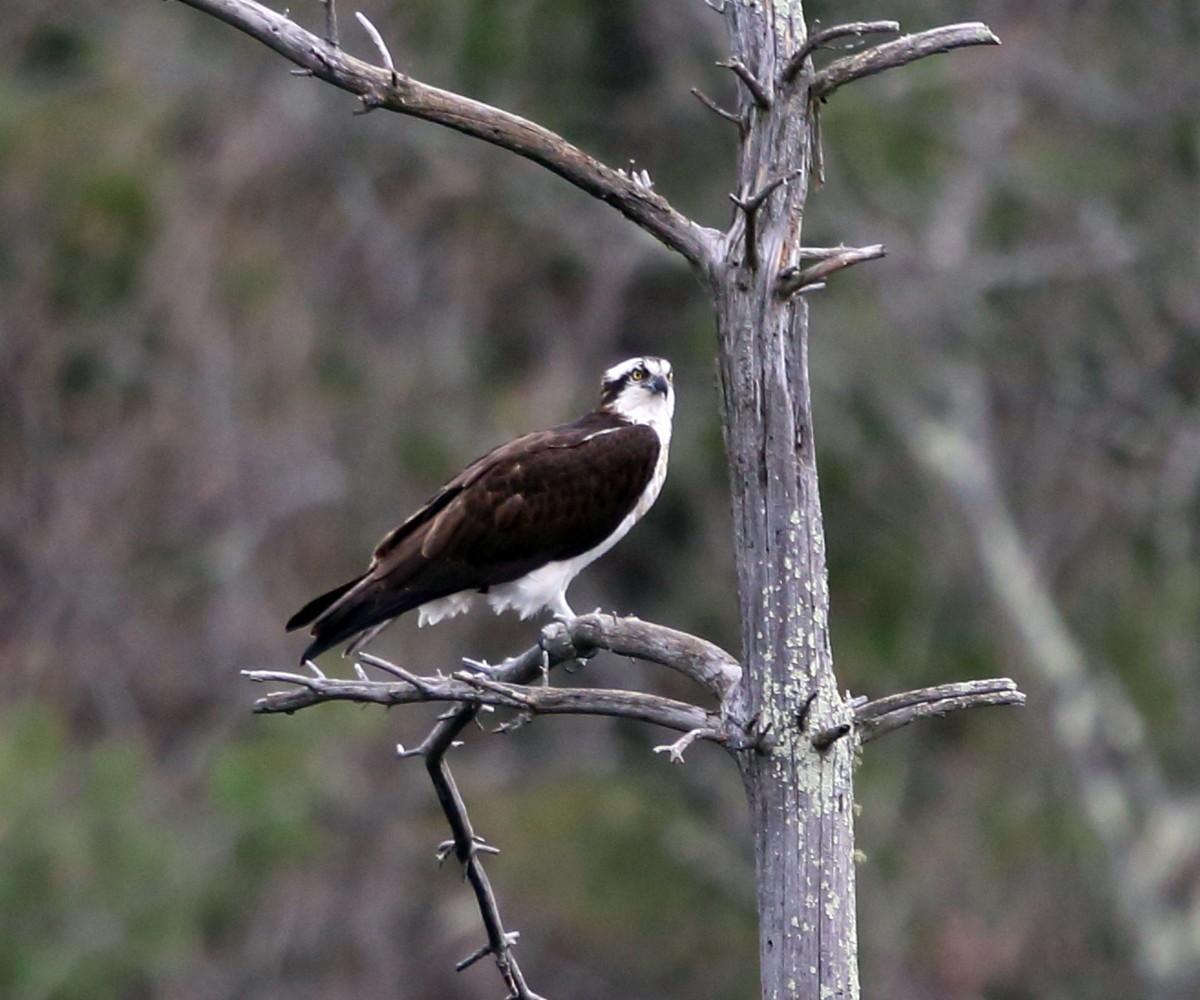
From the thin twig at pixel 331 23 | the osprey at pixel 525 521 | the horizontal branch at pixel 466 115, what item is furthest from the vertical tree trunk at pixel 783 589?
the osprey at pixel 525 521

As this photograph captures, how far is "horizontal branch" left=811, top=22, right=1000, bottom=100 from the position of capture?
4.11 m

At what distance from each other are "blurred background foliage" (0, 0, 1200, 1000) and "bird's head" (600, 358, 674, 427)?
656cm

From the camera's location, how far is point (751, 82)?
406 centimetres

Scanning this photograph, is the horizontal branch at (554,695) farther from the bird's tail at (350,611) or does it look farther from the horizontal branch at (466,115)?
the bird's tail at (350,611)

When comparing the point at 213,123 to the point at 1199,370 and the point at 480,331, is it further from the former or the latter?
the point at 1199,370

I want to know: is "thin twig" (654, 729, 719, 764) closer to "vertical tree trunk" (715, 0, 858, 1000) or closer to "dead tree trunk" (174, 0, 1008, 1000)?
"dead tree trunk" (174, 0, 1008, 1000)

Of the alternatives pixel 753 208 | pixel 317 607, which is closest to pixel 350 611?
pixel 317 607

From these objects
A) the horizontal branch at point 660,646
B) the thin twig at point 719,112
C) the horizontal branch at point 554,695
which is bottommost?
the horizontal branch at point 554,695

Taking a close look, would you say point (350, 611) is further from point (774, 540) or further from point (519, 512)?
point (774, 540)

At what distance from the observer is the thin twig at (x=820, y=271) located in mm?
3971

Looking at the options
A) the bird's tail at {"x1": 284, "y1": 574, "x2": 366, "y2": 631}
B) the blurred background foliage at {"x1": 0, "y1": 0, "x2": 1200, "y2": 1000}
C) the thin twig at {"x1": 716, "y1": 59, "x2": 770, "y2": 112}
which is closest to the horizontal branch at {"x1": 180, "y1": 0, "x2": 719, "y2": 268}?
the thin twig at {"x1": 716, "y1": 59, "x2": 770, "y2": 112}

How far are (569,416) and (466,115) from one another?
10.2 m

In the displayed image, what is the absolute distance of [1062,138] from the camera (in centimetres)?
1502

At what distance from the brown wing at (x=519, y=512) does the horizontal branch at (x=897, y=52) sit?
211 centimetres
